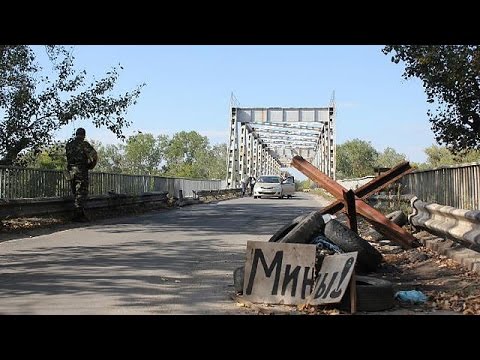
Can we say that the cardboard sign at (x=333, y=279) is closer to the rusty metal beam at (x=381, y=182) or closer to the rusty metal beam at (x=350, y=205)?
the rusty metal beam at (x=350, y=205)

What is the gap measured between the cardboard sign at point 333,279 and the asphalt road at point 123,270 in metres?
0.80

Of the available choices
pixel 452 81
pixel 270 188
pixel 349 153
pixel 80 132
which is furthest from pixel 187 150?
pixel 452 81

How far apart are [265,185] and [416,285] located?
34816 mm

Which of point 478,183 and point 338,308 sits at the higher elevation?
point 478,183

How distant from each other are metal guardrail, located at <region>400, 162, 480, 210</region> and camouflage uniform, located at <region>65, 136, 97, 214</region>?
8.84m

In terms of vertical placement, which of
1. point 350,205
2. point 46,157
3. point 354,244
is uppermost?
point 46,157

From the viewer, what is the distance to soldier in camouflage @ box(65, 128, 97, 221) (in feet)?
53.8

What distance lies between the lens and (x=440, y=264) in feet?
28.3

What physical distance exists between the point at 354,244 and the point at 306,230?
0.69 metres

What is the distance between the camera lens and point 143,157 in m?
95.7

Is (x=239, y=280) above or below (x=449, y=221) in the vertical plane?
below

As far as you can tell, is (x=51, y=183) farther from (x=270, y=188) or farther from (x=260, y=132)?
(x=260, y=132)

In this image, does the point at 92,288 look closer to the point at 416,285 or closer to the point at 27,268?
the point at 27,268
